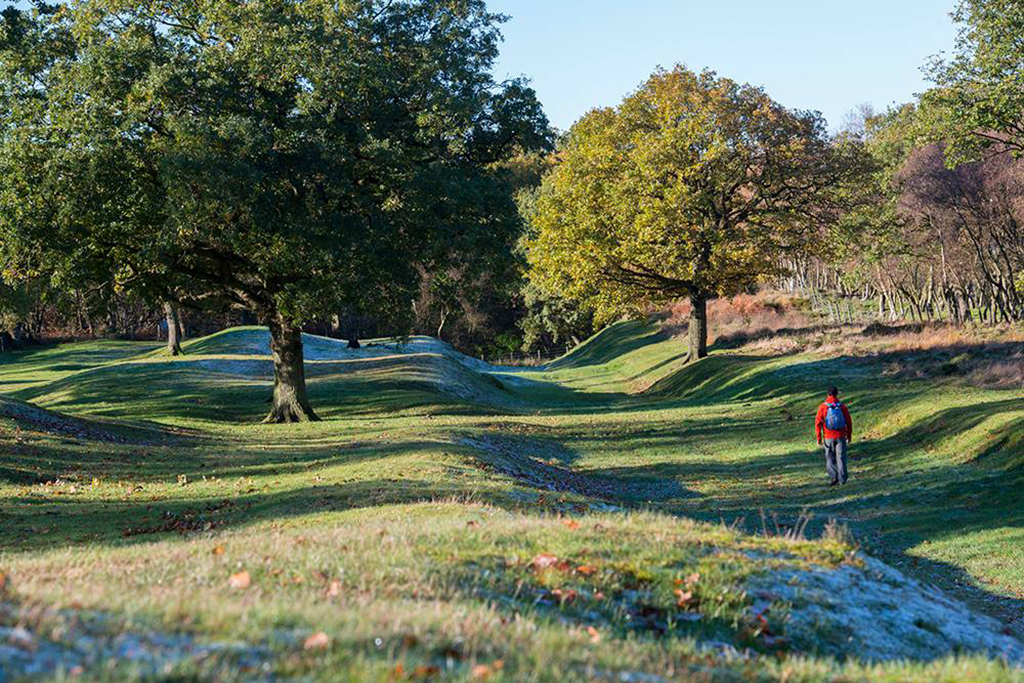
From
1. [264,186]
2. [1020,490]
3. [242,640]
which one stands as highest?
[264,186]

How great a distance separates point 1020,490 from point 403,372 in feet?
113

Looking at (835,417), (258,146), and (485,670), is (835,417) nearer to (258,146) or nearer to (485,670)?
(258,146)

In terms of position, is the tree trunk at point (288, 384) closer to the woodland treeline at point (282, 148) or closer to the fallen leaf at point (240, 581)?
the woodland treeline at point (282, 148)

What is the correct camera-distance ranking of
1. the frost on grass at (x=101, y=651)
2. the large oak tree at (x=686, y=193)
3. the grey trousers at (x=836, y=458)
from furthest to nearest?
the large oak tree at (x=686, y=193) < the grey trousers at (x=836, y=458) < the frost on grass at (x=101, y=651)

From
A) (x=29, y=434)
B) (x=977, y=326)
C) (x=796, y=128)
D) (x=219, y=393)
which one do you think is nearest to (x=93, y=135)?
(x=29, y=434)

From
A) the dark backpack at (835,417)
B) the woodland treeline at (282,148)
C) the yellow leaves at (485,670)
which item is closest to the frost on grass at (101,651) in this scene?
the yellow leaves at (485,670)

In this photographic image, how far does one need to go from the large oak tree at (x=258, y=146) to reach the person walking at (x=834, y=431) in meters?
14.0

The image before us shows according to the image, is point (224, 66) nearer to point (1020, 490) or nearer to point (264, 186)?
point (264, 186)

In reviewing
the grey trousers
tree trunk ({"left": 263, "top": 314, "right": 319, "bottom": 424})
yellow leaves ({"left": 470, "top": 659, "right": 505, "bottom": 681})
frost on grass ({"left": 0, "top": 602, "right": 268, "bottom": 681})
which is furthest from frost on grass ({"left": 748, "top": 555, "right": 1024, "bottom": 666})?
tree trunk ({"left": 263, "top": 314, "right": 319, "bottom": 424})

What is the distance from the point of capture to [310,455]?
25.1m

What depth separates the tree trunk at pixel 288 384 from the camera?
35.6m

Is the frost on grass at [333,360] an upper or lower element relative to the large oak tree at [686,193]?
lower

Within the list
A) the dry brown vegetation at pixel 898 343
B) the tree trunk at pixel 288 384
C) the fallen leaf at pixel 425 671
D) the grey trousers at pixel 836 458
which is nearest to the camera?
the fallen leaf at pixel 425 671

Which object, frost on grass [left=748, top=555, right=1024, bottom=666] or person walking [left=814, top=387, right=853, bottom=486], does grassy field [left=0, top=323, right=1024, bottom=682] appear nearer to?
frost on grass [left=748, top=555, right=1024, bottom=666]
